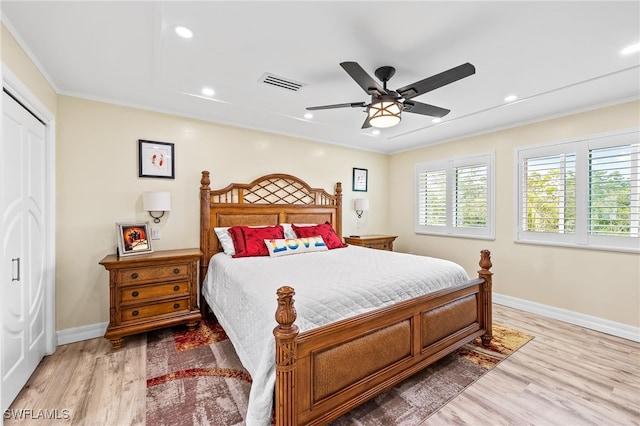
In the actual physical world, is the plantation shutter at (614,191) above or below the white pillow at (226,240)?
above

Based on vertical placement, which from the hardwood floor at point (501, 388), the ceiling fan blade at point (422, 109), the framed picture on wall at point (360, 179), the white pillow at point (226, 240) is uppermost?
the ceiling fan blade at point (422, 109)

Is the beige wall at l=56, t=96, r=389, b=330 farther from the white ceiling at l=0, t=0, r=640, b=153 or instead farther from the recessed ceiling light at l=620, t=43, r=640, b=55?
the recessed ceiling light at l=620, t=43, r=640, b=55

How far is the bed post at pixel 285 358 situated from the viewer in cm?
152

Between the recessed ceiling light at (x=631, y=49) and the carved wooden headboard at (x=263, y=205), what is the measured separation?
3452mm

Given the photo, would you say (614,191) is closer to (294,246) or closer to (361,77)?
(361,77)

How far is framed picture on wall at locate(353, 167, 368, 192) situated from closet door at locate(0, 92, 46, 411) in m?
4.17

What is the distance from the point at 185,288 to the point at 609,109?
513 centimetres

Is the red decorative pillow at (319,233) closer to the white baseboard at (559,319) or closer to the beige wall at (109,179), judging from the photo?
the beige wall at (109,179)

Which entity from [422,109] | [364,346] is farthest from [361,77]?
[364,346]

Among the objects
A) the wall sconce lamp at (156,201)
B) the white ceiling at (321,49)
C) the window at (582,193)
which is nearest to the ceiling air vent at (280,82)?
the white ceiling at (321,49)

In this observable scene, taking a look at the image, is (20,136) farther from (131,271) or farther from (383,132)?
(383,132)

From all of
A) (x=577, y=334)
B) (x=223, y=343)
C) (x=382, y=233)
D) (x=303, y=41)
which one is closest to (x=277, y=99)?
(x=303, y=41)

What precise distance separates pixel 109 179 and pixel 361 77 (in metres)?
2.91

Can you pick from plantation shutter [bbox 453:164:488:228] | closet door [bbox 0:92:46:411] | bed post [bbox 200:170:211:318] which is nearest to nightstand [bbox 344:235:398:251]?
plantation shutter [bbox 453:164:488:228]
